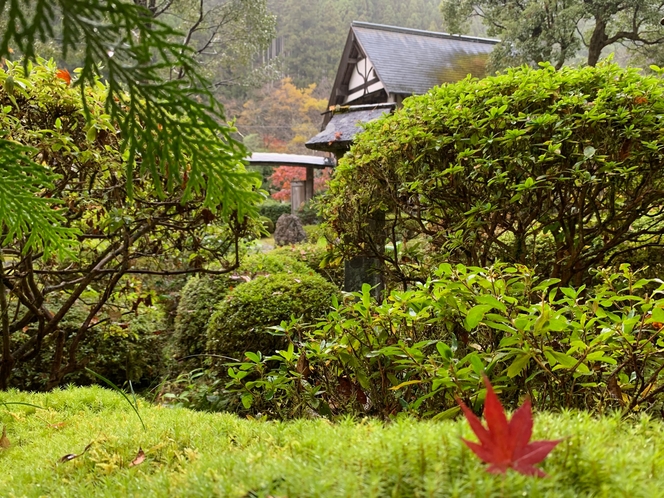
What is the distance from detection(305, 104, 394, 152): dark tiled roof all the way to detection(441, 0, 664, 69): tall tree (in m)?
6.28

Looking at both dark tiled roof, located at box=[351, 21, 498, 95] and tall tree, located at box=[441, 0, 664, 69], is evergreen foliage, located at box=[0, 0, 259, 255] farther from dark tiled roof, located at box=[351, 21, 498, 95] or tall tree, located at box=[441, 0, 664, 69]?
tall tree, located at box=[441, 0, 664, 69]

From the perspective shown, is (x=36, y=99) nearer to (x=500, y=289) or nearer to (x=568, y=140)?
(x=500, y=289)

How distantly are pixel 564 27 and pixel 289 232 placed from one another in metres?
9.45

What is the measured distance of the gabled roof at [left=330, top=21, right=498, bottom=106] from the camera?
13.6 m

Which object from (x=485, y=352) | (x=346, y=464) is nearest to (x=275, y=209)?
(x=485, y=352)

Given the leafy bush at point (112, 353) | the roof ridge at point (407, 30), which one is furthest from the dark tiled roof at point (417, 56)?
the leafy bush at point (112, 353)

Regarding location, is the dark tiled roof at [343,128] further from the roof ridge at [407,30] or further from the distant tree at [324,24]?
the distant tree at [324,24]

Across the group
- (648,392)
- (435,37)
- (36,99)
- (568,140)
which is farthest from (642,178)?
(435,37)

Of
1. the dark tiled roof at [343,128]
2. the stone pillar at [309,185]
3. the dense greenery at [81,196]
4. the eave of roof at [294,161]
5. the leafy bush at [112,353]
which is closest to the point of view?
the dense greenery at [81,196]

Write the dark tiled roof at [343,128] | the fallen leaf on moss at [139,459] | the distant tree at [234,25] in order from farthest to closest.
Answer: the distant tree at [234,25] < the dark tiled roof at [343,128] < the fallen leaf on moss at [139,459]

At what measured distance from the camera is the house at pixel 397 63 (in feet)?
44.4

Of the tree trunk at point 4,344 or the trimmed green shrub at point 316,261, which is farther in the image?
the trimmed green shrub at point 316,261

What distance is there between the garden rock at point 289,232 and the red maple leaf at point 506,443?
12155 millimetres

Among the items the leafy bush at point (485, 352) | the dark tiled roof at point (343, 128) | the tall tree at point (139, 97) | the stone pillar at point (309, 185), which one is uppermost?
the dark tiled roof at point (343, 128)
